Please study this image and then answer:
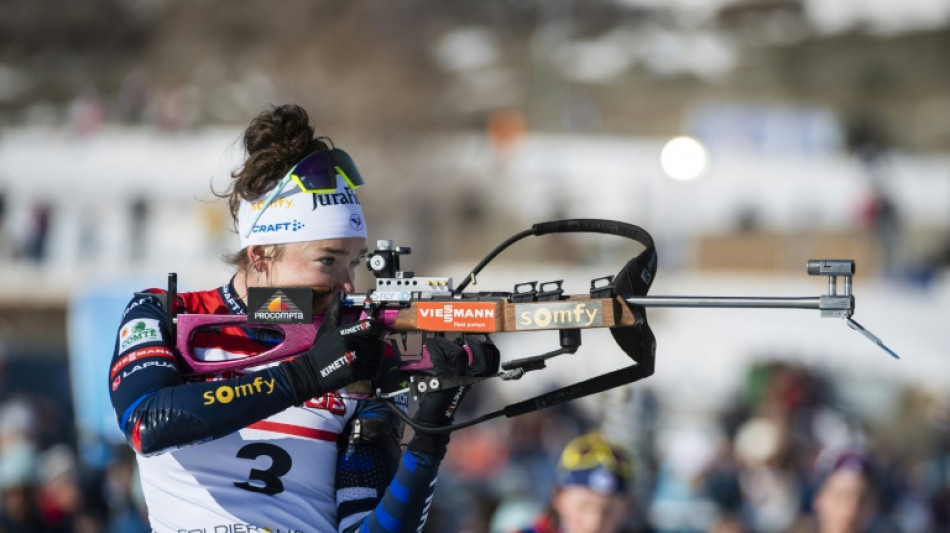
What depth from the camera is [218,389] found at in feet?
11.9

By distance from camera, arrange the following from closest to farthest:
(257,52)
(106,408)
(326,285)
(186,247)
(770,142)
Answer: (326,285)
(106,408)
(186,247)
(770,142)
(257,52)

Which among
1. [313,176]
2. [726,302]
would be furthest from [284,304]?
[726,302]

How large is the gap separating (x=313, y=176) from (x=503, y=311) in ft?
2.79

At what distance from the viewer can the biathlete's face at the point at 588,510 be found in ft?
21.0

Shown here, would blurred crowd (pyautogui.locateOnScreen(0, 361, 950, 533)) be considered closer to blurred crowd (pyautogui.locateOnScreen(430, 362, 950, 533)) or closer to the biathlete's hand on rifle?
blurred crowd (pyautogui.locateOnScreen(430, 362, 950, 533))

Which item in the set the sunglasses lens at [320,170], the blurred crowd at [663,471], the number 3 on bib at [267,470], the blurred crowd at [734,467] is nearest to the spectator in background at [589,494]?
the blurred crowd at [663,471]

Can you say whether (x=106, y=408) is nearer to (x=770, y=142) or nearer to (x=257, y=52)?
(x=770, y=142)

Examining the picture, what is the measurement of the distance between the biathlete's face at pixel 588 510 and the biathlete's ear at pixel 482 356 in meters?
2.79

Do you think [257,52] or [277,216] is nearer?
[277,216]

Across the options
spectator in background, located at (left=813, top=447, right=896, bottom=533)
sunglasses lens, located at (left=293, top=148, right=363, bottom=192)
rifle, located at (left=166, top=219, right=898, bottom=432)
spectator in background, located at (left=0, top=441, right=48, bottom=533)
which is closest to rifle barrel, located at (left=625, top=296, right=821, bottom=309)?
rifle, located at (left=166, top=219, right=898, bottom=432)

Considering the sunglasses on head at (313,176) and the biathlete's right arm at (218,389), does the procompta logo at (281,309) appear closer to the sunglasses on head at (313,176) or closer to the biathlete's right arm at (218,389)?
the biathlete's right arm at (218,389)

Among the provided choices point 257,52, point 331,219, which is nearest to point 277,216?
point 331,219

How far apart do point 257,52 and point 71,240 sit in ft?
85.3

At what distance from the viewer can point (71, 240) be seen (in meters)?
33.2
